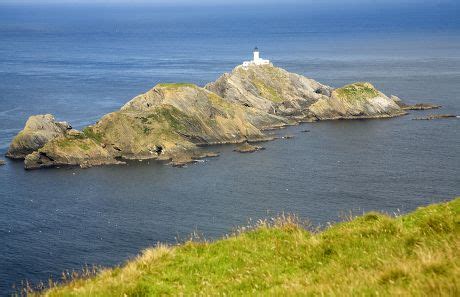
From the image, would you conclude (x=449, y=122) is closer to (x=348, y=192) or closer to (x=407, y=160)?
(x=407, y=160)

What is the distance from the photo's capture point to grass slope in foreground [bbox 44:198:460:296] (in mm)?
9656

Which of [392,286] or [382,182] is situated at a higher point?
[392,286]

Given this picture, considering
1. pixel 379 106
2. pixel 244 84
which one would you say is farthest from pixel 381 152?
pixel 244 84

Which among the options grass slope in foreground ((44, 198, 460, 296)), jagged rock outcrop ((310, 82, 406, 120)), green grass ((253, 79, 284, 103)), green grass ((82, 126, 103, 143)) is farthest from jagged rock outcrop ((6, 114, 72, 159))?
grass slope in foreground ((44, 198, 460, 296))

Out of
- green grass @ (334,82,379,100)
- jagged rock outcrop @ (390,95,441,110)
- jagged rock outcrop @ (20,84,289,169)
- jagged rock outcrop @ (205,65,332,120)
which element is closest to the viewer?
jagged rock outcrop @ (20,84,289,169)

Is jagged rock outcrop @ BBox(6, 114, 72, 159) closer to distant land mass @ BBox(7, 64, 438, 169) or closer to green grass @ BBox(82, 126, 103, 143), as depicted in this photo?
distant land mass @ BBox(7, 64, 438, 169)

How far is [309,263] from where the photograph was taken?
40.7 feet

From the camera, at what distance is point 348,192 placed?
7806cm

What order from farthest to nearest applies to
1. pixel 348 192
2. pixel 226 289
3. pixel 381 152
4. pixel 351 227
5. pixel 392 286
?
pixel 381 152 < pixel 348 192 < pixel 351 227 < pixel 226 289 < pixel 392 286

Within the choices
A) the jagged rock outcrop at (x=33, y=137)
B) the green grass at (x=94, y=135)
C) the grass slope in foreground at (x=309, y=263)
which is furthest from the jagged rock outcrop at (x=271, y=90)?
the grass slope in foreground at (x=309, y=263)

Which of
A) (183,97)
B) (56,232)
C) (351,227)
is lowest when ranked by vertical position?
(56,232)

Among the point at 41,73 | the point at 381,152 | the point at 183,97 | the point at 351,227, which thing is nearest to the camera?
the point at 351,227

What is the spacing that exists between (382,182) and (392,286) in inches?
2945

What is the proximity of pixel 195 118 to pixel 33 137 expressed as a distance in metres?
25.7
